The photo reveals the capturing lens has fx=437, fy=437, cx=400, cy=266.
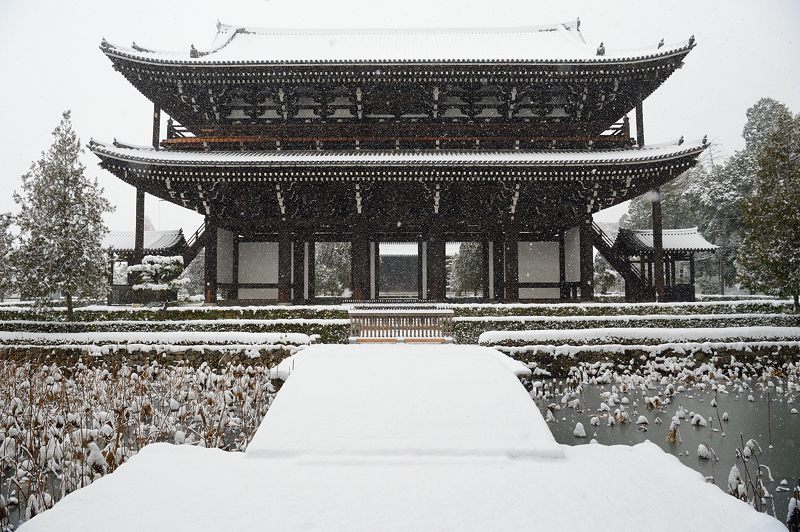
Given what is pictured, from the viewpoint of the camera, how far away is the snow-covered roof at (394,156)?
14.7m

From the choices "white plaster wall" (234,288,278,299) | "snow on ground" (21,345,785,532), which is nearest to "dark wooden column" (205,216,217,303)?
"white plaster wall" (234,288,278,299)

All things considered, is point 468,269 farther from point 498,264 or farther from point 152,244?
point 152,244

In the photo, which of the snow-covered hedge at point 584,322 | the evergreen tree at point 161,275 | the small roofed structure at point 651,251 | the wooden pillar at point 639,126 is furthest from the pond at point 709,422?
the evergreen tree at point 161,275

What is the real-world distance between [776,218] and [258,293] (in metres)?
19.5

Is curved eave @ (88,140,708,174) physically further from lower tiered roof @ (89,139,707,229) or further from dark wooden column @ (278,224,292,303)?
dark wooden column @ (278,224,292,303)

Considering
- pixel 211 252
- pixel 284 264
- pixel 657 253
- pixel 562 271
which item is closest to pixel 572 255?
pixel 562 271

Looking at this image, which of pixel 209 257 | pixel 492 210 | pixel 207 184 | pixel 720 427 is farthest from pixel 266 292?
pixel 720 427

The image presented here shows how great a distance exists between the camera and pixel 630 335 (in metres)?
11.8

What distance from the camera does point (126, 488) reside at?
4.27 metres

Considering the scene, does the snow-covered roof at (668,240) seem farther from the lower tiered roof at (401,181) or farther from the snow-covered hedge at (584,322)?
the snow-covered hedge at (584,322)

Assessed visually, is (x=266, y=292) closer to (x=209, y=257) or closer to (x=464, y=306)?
(x=209, y=257)

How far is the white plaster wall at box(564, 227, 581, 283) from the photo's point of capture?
17438 mm

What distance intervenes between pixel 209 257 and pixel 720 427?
52.6 ft

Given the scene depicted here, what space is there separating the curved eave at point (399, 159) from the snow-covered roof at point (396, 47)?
3.25 meters
